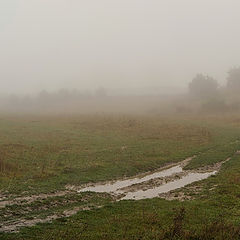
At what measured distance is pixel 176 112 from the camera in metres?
129

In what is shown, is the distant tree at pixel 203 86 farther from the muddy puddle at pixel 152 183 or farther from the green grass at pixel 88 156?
the muddy puddle at pixel 152 183

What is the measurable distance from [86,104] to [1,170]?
148084 millimetres

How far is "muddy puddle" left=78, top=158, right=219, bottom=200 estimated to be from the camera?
Answer: 29000mm

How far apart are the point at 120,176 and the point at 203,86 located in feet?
424

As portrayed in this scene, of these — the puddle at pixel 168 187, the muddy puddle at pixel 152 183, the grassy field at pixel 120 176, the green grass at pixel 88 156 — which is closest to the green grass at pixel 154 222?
the grassy field at pixel 120 176

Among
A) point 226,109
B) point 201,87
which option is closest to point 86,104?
point 201,87

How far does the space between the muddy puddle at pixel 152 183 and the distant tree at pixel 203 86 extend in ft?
393

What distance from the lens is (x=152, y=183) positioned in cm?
3269

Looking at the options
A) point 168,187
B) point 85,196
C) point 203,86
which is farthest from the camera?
point 203,86

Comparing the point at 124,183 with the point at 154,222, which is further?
the point at 124,183

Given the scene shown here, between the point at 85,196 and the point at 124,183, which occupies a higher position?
the point at 85,196

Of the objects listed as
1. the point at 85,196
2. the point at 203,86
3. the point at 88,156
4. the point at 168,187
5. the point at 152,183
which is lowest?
the point at 168,187

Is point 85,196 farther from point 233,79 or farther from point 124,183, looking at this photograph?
point 233,79

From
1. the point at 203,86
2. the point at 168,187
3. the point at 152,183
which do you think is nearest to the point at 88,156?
the point at 152,183
